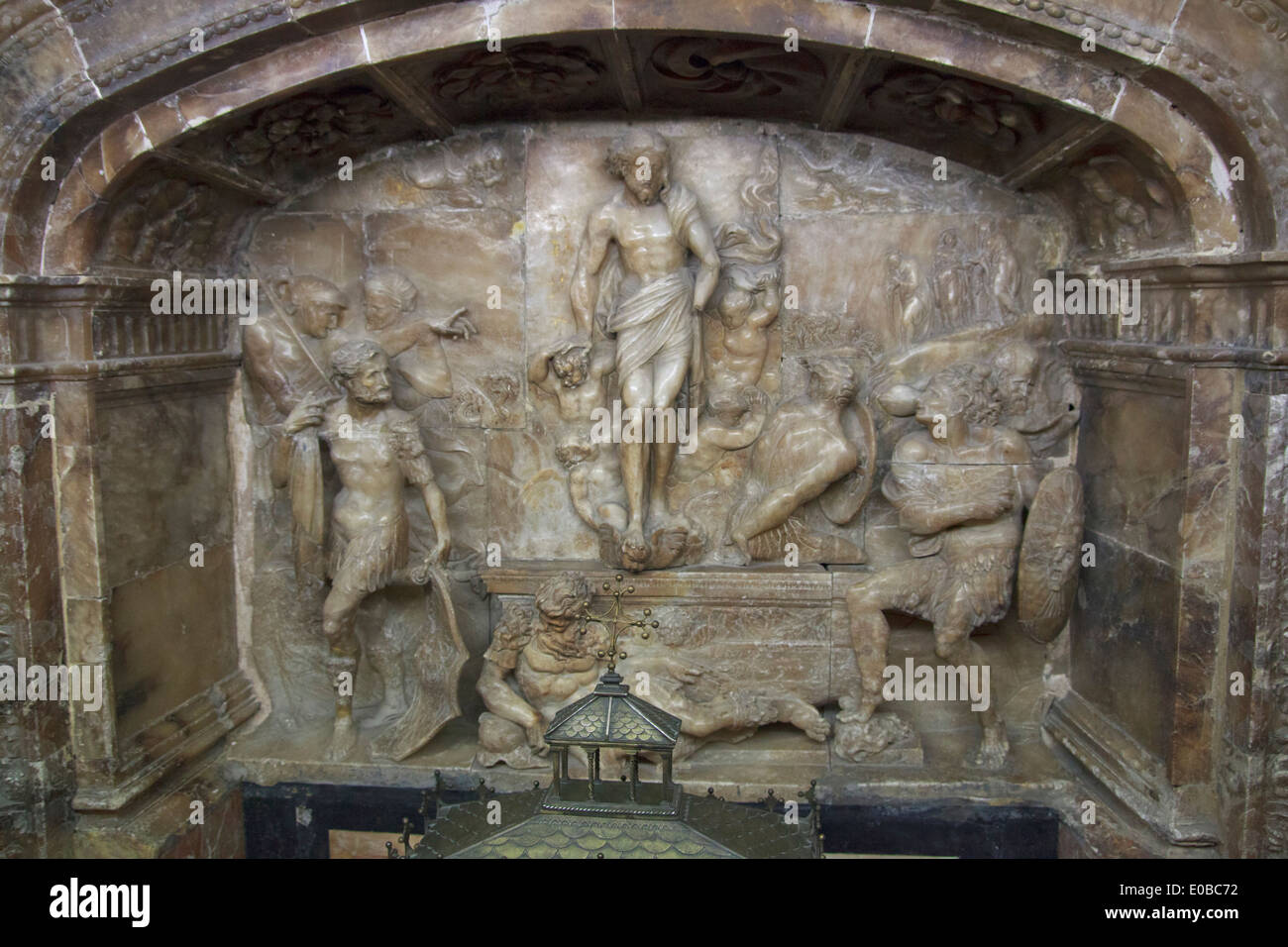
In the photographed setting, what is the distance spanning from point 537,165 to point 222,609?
10.3 ft

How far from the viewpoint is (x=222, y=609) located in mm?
6008

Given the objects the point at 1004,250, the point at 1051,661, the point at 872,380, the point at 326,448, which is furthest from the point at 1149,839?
the point at 326,448

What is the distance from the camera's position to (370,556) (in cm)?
553

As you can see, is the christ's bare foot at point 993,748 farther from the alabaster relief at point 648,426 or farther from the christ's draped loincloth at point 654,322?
the christ's draped loincloth at point 654,322

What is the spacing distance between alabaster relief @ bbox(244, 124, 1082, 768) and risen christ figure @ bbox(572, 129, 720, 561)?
0.02 m

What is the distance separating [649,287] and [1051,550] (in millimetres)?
2521

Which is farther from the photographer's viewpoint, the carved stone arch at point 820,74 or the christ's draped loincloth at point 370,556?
the christ's draped loincloth at point 370,556

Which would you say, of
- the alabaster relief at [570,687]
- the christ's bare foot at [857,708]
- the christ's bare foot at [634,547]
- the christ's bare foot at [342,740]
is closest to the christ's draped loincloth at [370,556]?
the alabaster relief at [570,687]

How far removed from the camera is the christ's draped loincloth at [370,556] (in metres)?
5.53

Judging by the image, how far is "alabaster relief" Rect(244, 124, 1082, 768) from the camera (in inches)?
215

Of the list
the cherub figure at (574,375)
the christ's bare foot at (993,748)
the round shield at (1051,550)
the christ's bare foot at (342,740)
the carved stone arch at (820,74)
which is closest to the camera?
the carved stone arch at (820,74)

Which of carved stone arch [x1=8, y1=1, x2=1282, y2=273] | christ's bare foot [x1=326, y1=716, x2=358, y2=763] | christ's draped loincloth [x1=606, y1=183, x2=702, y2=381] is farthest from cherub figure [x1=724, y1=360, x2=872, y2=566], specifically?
christ's bare foot [x1=326, y1=716, x2=358, y2=763]

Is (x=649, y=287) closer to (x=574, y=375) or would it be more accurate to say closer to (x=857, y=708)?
(x=574, y=375)

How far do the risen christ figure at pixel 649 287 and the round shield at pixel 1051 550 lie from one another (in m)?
1.97
